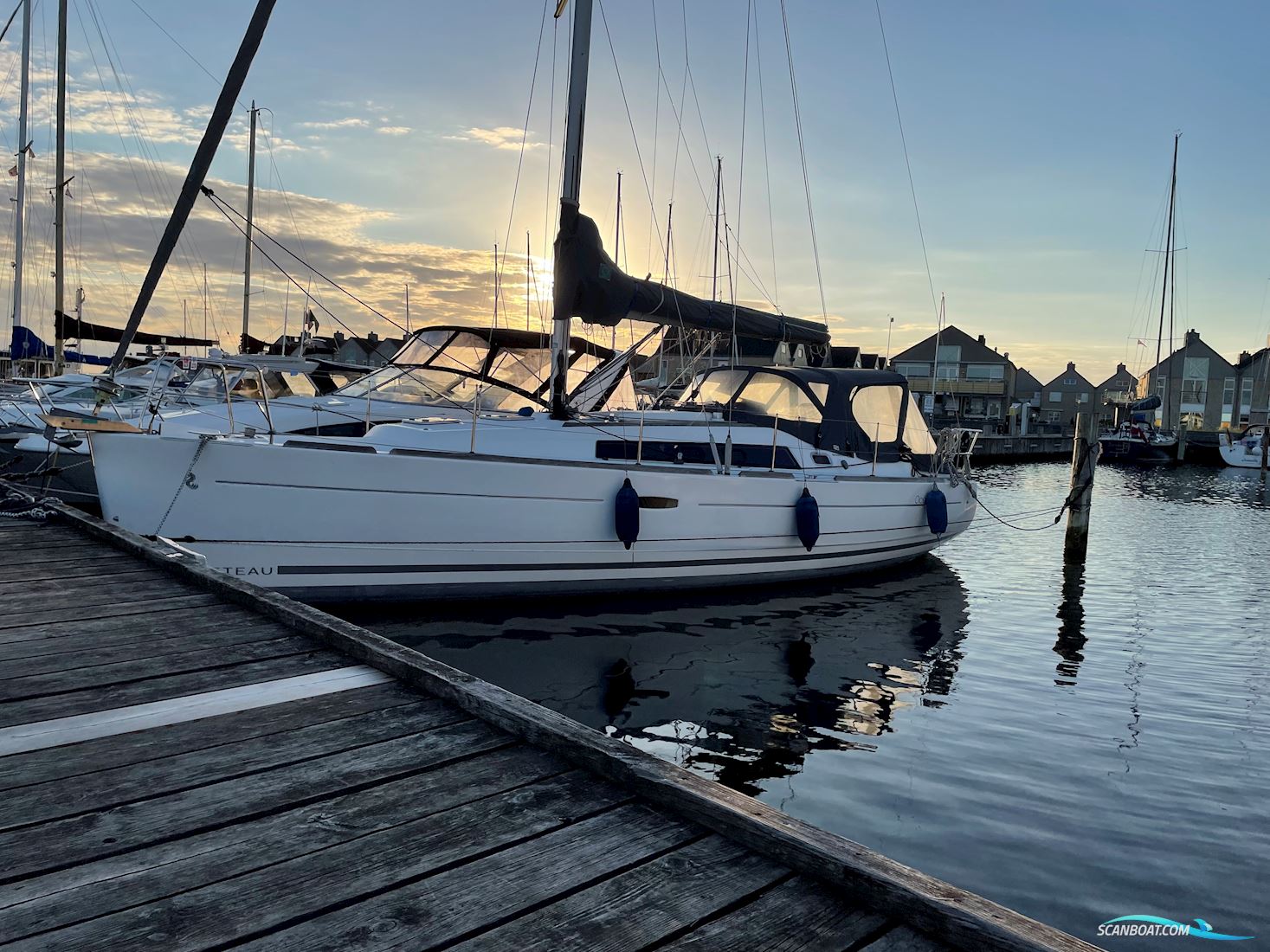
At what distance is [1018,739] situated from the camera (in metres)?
5.97

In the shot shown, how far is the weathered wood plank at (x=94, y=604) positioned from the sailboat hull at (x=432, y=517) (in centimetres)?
246

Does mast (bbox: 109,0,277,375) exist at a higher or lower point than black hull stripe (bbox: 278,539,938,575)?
higher

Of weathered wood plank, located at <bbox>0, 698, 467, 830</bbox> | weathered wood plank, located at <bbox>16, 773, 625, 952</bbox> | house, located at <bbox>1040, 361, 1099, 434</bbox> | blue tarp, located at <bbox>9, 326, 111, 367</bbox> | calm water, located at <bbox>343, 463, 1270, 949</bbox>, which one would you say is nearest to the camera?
weathered wood plank, located at <bbox>16, 773, 625, 952</bbox>

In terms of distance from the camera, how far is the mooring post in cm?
1413

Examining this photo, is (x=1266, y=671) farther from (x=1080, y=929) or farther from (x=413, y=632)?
(x=413, y=632)

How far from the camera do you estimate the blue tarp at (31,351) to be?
2747 centimetres

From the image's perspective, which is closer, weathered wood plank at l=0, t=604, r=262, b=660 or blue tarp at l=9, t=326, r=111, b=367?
weathered wood plank at l=0, t=604, r=262, b=660

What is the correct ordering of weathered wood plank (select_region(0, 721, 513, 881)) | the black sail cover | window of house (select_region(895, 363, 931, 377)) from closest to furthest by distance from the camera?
weathered wood plank (select_region(0, 721, 513, 881))
the black sail cover
window of house (select_region(895, 363, 931, 377))

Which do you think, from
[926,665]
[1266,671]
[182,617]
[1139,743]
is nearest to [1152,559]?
[1266,671]

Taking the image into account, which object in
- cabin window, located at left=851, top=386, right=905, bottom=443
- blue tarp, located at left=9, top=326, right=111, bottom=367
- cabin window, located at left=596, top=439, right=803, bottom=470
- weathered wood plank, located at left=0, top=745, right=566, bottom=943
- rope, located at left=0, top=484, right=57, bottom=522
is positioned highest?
blue tarp, located at left=9, top=326, right=111, bottom=367

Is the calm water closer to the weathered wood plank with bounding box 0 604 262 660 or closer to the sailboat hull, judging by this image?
the sailboat hull

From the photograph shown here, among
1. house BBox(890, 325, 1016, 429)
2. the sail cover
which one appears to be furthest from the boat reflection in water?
house BBox(890, 325, 1016, 429)

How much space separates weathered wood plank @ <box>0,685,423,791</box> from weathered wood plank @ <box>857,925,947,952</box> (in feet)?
6.12

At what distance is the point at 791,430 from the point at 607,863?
891 centimetres
